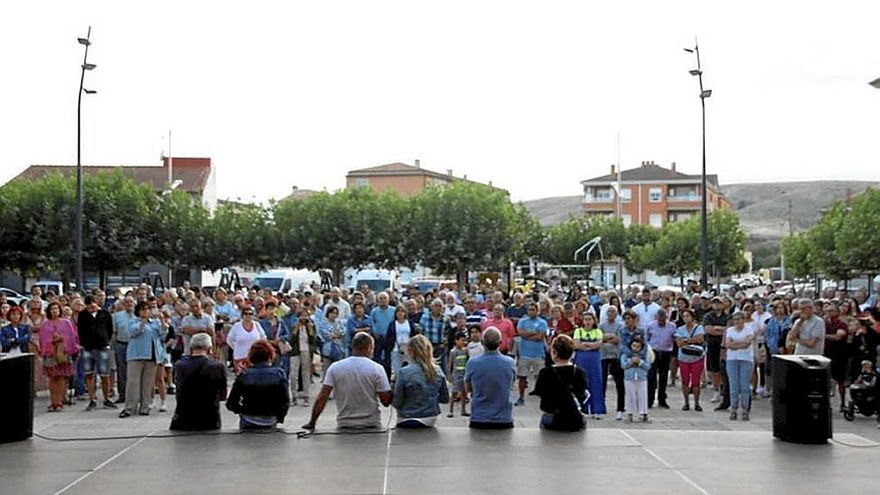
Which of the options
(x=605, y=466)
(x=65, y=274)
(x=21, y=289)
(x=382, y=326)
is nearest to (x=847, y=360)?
(x=382, y=326)

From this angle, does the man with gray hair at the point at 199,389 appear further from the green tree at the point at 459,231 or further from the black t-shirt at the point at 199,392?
the green tree at the point at 459,231

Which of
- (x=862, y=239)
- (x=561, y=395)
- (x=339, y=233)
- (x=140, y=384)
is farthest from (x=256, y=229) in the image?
(x=561, y=395)

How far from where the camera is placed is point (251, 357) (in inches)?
539

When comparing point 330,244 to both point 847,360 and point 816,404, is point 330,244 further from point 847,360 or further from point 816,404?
point 816,404

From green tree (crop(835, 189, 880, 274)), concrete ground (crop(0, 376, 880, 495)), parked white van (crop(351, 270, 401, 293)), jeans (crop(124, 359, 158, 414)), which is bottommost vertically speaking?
concrete ground (crop(0, 376, 880, 495))

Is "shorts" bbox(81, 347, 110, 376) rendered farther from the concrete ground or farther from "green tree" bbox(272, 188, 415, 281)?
"green tree" bbox(272, 188, 415, 281)

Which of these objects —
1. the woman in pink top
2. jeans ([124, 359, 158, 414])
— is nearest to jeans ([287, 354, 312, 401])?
jeans ([124, 359, 158, 414])

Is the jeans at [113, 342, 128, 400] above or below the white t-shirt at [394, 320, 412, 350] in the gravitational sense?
below

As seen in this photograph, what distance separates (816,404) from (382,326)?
909cm

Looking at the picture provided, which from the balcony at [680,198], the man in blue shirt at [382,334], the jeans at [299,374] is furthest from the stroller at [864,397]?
the balcony at [680,198]

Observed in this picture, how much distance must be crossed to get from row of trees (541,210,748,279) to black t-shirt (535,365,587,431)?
66617 millimetres

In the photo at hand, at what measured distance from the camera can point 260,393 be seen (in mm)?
13875

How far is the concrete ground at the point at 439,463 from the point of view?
34.6ft

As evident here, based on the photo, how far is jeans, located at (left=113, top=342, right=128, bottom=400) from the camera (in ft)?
63.4
